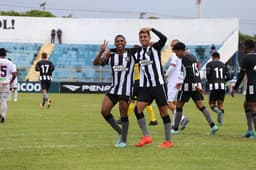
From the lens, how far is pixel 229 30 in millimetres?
54500

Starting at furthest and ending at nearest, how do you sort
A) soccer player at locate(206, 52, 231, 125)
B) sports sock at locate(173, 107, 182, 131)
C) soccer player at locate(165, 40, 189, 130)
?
soccer player at locate(206, 52, 231, 125)
soccer player at locate(165, 40, 189, 130)
sports sock at locate(173, 107, 182, 131)

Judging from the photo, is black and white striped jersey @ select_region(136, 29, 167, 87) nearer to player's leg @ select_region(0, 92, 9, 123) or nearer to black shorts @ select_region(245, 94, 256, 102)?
black shorts @ select_region(245, 94, 256, 102)

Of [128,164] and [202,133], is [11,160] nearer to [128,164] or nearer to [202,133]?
[128,164]

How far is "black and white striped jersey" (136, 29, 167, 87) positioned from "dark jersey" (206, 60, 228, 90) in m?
6.82

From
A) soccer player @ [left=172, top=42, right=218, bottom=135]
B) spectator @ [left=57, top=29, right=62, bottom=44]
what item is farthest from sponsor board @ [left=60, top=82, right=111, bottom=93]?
soccer player @ [left=172, top=42, right=218, bottom=135]

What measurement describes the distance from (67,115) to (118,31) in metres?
35.8

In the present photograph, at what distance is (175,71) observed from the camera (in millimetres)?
15203

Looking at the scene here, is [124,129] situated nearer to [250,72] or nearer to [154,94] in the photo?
[154,94]

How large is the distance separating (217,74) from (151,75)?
6.94m

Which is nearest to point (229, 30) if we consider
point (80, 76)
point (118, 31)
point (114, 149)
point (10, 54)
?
point (118, 31)

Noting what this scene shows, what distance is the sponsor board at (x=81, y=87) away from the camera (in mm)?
43062

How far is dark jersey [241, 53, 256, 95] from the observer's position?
42.7 ft

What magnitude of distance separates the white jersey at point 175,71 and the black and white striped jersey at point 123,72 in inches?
154

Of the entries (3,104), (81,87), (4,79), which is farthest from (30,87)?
(3,104)
